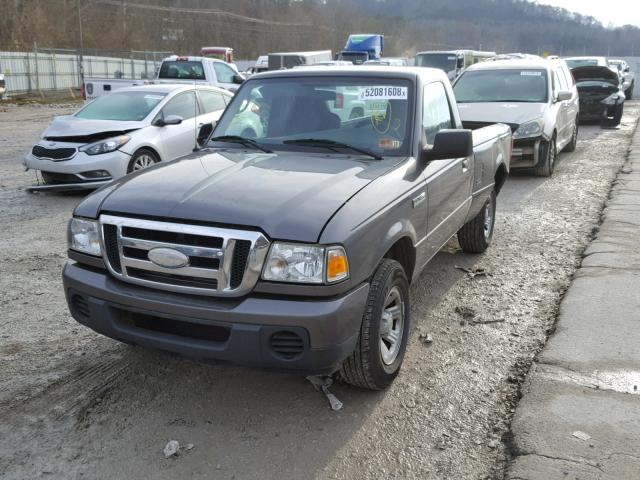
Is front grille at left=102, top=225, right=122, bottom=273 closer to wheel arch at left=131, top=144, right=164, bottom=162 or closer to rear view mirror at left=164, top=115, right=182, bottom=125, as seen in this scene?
wheel arch at left=131, top=144, right=164, bottom=162

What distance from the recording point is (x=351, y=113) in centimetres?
437

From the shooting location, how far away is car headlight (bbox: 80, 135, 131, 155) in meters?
8.84

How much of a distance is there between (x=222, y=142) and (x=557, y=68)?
31.0 ft

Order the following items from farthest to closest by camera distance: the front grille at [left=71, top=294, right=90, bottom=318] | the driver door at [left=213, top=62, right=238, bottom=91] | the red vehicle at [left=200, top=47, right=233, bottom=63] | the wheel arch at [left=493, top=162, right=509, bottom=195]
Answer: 1. the red vehicle at [left=200, top=47, right=233, bottom=63]
2. the driver door at [left=213, top=62, right=238, bottom=91]
3. the wheel arch at [left=493, top=162, right=509, bottom=195]
4. the front grille at [left=71, top=294, right=90, bottom=318]

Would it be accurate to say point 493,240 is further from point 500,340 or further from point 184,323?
point 184,323

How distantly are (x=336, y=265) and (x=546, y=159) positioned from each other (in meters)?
8.39

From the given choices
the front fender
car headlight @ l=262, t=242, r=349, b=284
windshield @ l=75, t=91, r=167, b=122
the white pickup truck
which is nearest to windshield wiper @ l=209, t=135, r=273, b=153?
the front fender

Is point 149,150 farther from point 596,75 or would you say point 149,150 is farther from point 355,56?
point 355,56

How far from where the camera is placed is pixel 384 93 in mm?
4418

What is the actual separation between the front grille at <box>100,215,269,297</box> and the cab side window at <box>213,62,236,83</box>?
13.7 metres

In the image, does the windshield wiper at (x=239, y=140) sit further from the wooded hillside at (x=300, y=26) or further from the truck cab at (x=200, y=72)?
the wooded hillside at (x=300, y=26)

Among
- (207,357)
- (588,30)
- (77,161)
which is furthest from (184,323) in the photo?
(588,30)

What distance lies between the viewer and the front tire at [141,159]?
898 centimetres

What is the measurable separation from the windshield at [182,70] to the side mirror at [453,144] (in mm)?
12887
